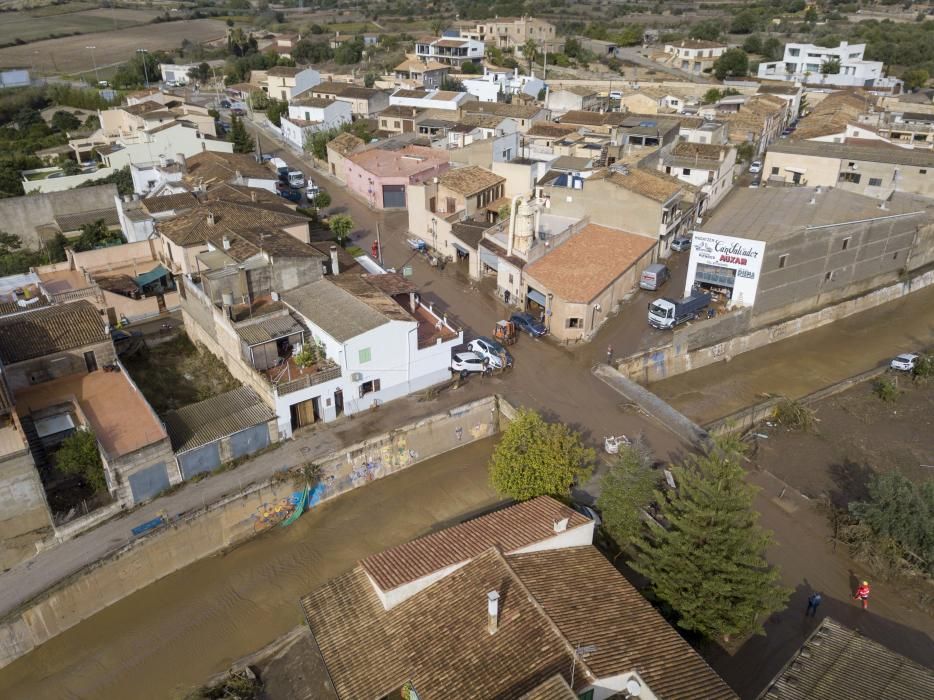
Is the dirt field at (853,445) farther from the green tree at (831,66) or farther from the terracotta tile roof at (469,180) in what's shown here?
the green tree at (831,66)

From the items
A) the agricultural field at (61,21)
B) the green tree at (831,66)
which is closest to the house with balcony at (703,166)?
the green tree at (831,66)

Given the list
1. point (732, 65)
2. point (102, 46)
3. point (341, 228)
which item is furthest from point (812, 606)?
point (102, 46)

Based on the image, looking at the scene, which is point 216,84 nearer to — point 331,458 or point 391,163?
point 391,163

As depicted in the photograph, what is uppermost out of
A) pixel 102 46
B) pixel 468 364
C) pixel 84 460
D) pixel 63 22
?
pixel 63 22

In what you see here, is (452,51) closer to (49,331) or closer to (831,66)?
(831,66)

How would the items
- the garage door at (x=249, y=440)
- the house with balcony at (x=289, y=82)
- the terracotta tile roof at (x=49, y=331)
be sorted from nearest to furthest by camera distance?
1. the garage door at (x=249, y=440)
2. the terracotta tile roof at (x=49, y=331)
3. the house with balcony at (x=289, y=82)

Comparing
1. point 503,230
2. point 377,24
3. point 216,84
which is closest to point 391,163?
point 503,230

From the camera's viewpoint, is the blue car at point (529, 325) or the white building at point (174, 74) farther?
the white building at point (174, 74)
